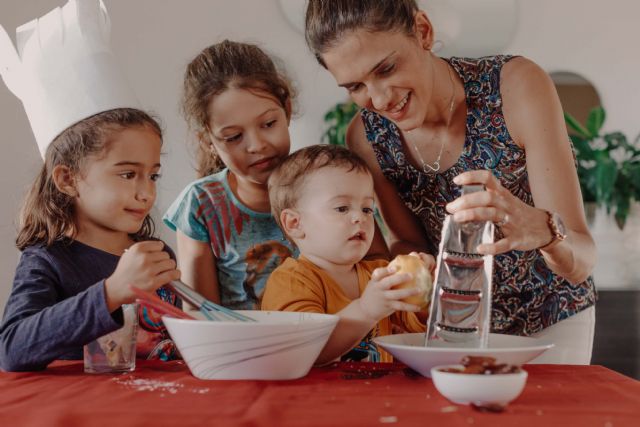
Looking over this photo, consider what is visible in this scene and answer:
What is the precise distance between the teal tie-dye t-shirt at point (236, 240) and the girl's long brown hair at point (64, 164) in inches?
9.4

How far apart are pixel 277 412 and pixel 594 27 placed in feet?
12.1

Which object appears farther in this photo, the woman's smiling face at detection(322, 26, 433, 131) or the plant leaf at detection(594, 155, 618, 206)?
the plant leaf at detection(594, 155, 618, 206)

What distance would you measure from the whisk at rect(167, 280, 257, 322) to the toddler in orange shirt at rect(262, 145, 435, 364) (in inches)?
A: 8.0

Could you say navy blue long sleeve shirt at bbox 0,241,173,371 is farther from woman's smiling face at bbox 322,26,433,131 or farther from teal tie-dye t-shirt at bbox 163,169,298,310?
woman's smiling face at bbox 322,26,433,131

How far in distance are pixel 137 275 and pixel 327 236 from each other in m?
0.43

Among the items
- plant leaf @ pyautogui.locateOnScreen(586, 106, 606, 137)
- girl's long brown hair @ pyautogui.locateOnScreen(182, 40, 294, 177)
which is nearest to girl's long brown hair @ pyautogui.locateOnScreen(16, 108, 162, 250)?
girl's long brown hair @ pyautogui.locateOnScreen(182, 40, 294, 177)

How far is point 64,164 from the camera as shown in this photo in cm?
141

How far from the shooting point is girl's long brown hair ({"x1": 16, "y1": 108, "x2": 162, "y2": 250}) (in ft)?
4.50

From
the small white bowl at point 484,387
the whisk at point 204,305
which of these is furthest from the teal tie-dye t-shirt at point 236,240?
the small white bowl at point 484,387

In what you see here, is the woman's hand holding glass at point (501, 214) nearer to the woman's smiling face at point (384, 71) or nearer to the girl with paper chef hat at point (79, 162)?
the woman's smiling face at point (384, 71)

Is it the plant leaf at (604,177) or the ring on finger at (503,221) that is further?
the plant leaf at (604,177)

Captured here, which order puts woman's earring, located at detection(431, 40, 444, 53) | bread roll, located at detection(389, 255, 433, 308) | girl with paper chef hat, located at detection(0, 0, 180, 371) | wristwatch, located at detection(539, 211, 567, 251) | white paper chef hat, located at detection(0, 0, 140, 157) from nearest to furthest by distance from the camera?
bread roll, located at detection(389, 255, 433, 308) → wristwatch, located at detection(539, 211, 567, 251) → girl with paper chef hat, located at detection(0, 0, 180, 371) → white paper chef hat, located at detection(0, 0, 140, 157) → woman's earring, located at detection(431, 40, 444, 53)

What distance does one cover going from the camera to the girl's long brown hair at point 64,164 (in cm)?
137

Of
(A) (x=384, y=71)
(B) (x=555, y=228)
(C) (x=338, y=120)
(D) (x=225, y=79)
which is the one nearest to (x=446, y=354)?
(B) (x=555, y=228)
